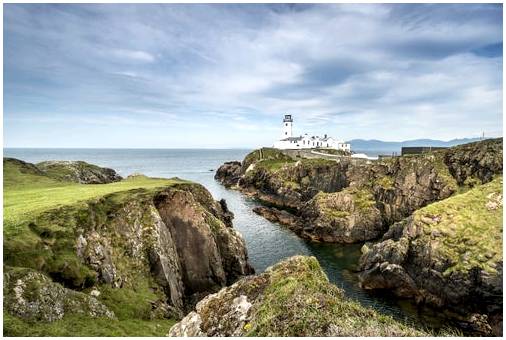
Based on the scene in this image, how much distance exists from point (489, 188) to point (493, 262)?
16.9m

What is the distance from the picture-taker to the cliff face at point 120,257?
19.0 meters

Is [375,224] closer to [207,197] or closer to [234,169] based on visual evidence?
[207,197]

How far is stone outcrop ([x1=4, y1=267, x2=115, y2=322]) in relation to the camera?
54.6ft

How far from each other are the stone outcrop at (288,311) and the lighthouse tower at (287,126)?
17701 cm

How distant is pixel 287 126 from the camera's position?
7579 inches

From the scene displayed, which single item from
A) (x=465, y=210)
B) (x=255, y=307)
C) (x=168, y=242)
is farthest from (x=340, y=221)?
(x=255, y=307)

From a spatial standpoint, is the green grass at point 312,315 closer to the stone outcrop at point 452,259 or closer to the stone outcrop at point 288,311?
the stone outcrop at point 288,311

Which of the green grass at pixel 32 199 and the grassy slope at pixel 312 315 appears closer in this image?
the grassy slope at pixel 312 315

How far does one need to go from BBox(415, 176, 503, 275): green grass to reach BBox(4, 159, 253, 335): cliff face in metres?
24.7

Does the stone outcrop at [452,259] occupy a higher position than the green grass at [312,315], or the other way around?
the green grass at [312,315]

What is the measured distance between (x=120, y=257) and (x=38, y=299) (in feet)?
40.0

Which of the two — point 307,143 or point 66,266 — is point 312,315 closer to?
point 66,266

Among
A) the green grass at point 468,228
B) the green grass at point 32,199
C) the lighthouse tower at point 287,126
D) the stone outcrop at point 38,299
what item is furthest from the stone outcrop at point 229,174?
the stone outcrop at point 38,299

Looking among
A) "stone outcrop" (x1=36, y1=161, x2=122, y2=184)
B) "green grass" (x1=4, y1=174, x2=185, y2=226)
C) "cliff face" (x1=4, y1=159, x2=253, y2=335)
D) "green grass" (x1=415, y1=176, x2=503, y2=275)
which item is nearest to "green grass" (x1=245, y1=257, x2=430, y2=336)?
"cliff face" (x1=4, y1=159, x2=253, y2=335)
